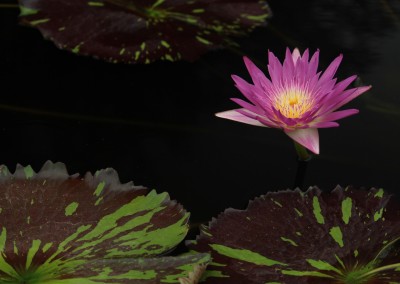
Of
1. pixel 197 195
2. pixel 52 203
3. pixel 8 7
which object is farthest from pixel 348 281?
pixel 8 7

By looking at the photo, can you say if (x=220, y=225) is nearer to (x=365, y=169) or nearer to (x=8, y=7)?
(x=365, y=169)

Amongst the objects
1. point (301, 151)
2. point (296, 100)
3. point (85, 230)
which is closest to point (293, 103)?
point (296, 100)

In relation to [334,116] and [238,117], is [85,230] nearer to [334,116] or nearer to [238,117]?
[238,117]

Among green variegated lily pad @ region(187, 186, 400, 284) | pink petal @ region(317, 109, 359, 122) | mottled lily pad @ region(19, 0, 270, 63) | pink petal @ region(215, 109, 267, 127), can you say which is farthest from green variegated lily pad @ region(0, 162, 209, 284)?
mottled lily pad @ region(19, 0, 270, 63)

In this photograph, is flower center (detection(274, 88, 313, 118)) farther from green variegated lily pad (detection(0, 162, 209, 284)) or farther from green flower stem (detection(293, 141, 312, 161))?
green variegated lily pad (detection(0, 162, 209, 284))

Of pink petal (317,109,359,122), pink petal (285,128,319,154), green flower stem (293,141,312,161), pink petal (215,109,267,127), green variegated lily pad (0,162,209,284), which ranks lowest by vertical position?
green variegated lily pad (0,162,209,284)

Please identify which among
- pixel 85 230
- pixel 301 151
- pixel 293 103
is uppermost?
pixel 293 103
